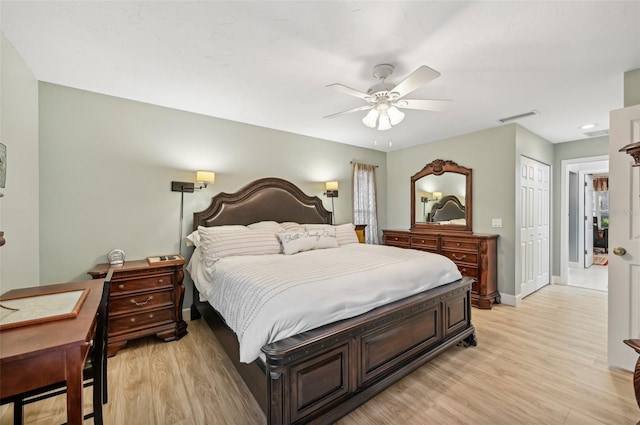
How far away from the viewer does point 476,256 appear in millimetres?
3799

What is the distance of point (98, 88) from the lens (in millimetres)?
2674

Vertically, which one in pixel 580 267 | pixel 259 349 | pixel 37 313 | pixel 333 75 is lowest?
pixel 580 267

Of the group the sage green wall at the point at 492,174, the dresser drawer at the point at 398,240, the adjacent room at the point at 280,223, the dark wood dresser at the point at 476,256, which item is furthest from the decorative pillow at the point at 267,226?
the sage green wall at the point at 492,174

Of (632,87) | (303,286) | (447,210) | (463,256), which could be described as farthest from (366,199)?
(303,286)

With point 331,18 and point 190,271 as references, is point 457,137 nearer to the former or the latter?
point 331,18

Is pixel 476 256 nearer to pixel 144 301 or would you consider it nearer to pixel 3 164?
pixel 144 301

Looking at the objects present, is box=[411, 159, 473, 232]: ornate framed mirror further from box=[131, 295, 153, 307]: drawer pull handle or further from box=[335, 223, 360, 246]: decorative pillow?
box=[131, 295, 153, 307]: drawer pull handle

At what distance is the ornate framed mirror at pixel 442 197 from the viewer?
14.1 ft

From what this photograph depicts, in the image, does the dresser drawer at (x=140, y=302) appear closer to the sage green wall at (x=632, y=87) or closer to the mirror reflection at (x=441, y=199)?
the mirror reflection at (x=441, y=199)

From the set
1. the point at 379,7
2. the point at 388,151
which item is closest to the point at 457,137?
the point at 388,151

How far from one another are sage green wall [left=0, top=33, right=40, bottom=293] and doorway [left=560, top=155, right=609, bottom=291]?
7.01m

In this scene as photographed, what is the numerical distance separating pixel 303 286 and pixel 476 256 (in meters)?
3.11

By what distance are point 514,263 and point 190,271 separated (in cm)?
429

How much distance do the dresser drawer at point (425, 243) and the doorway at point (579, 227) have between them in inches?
97.3
